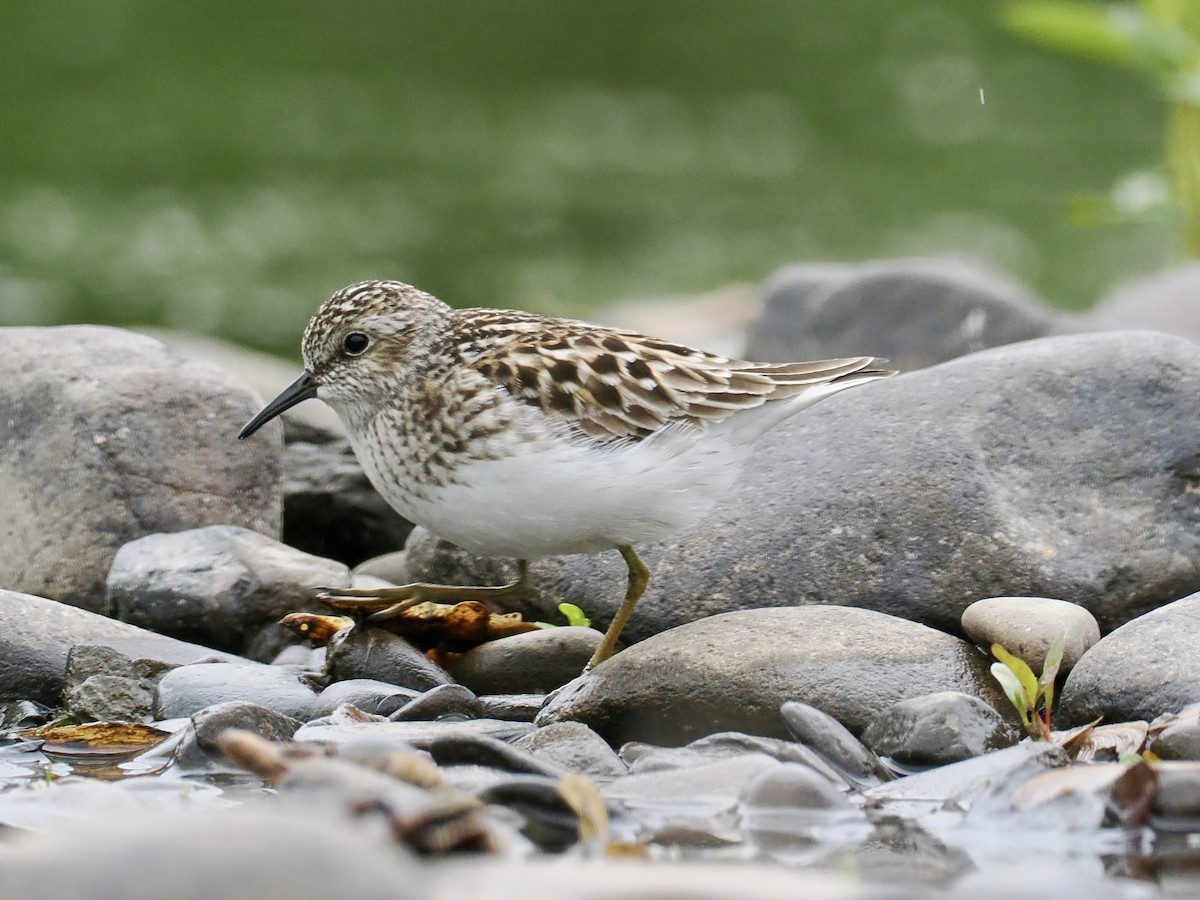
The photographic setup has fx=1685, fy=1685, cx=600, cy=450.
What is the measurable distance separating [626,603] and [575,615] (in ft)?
1.48

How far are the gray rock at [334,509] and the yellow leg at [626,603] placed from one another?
2.08m

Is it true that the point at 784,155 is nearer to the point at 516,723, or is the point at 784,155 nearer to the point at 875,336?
the point at 875,336

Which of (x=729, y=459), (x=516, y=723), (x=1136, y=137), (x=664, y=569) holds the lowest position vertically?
(x=516, y=723)

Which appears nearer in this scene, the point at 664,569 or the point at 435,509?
the point at 435,509

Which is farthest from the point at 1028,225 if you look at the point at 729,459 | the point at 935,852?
Answer: the point at 935,852

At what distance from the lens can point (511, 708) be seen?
543cm

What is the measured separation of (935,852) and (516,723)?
5.37 ft

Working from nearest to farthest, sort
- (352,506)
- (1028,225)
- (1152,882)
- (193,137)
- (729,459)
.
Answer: (1152,882), (729,459), (352,506), (1028,225), (193,137)

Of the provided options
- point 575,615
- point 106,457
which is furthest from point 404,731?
point 106,457

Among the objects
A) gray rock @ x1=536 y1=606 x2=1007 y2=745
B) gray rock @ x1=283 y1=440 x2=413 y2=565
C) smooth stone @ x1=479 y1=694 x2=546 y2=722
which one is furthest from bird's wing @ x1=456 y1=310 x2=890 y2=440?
gray rock @ x1=283 y1=440 x2=413 y2=565

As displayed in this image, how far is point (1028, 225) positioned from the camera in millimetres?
17875

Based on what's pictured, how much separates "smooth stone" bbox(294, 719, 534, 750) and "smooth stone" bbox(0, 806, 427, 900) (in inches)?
64.9

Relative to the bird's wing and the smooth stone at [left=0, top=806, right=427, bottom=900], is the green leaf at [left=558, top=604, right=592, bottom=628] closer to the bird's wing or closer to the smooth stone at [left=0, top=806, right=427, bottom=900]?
the bird's wing

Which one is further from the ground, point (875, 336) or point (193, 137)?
point (193, 137)
